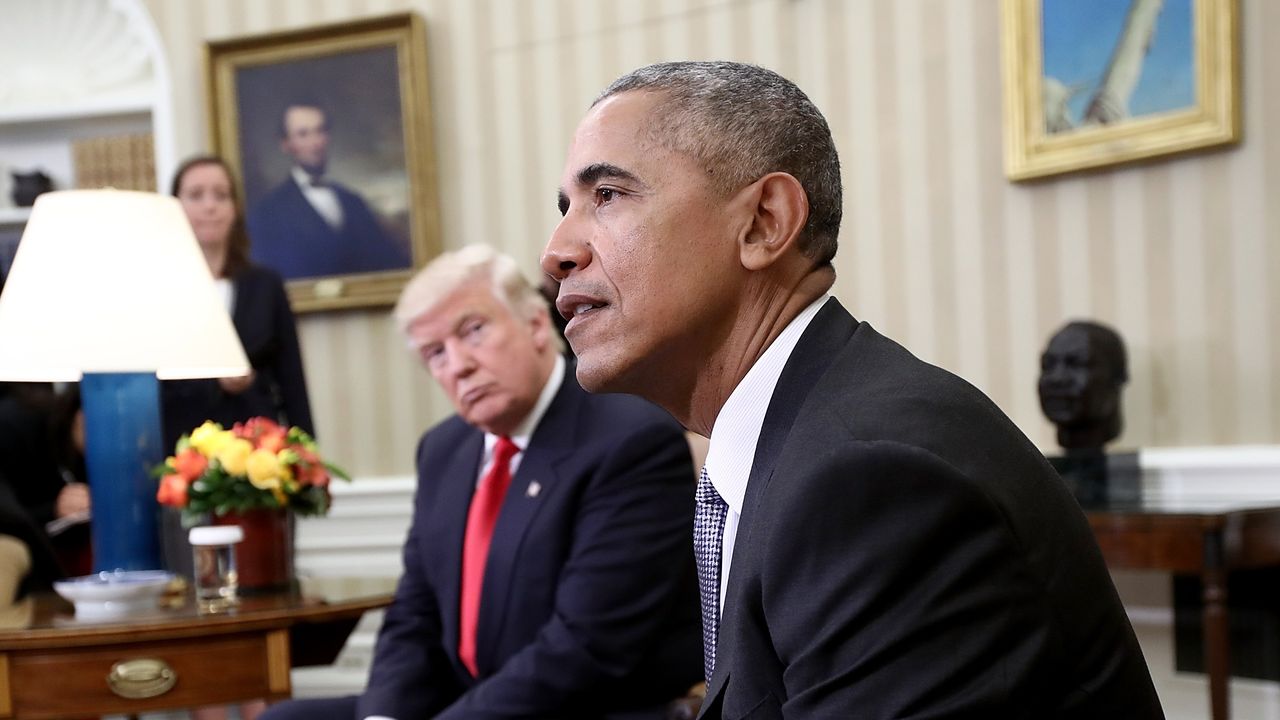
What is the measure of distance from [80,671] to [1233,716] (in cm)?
344

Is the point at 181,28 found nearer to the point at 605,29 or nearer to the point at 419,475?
the point at 605,29

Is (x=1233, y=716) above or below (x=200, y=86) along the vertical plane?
below

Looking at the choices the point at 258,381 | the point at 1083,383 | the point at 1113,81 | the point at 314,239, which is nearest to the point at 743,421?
the point at 1083,383

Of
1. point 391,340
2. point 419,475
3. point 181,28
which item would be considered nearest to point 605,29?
point 391,340

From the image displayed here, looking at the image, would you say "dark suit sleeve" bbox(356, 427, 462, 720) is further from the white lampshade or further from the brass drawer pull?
the white lampshade

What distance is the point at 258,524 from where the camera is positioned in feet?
10.5

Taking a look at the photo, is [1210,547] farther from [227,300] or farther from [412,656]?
[227,300]

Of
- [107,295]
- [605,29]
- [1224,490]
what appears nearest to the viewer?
[107,295]

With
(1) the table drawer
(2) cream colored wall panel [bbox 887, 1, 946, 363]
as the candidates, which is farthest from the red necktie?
(2) cream colored wall panel [bbox 887, 1, 946, 363]

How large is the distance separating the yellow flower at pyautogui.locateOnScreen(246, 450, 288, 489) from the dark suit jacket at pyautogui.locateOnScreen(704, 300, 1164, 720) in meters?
2.06

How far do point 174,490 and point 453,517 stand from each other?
653 millimetres

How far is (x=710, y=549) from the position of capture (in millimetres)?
1532

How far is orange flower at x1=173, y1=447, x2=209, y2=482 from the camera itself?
3143mm

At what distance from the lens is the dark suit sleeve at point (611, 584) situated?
8.62 feet
